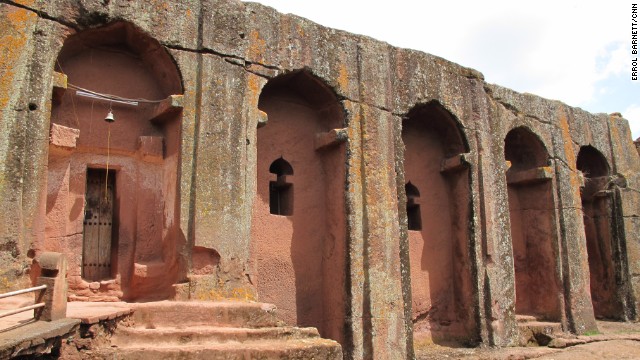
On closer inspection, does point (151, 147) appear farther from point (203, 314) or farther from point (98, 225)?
point (203, 314)

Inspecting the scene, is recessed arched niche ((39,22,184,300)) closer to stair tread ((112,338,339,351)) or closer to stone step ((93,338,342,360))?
stair tread ((112,338,339,351))

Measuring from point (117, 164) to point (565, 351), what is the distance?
24.4 feet

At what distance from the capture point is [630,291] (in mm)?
13594

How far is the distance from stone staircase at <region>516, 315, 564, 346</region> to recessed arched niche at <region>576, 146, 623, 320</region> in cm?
274

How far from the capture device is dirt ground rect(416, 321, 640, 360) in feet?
32.8

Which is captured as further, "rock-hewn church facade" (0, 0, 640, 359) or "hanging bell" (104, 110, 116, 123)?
"hanging bell" (104, 110, 116, 123)

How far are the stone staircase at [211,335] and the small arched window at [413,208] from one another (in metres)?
4.24

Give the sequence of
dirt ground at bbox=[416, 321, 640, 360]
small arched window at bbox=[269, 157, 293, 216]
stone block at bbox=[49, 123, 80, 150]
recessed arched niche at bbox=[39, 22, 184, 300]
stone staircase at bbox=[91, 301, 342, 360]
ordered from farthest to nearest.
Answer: dirt ground at bbox=[416, 321, 640, 360] → small arched window at bbox=[269, 157, 293, 216] → recessed arched niche at bbox=[39, 22, 184, 300] → stone block at bbox=[49, 123, 80, 150] → stone staircase at bbox=[91, 301, 342, 360]

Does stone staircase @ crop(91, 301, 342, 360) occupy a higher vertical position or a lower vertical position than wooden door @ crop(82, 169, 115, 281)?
lower

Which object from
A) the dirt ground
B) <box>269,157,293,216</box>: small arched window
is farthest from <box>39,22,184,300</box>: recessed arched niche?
the dirt ground

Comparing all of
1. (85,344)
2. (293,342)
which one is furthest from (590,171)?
(85,344)

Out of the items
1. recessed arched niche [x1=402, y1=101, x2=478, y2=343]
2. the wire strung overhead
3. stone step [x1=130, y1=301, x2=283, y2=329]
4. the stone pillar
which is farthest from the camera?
recessed arched niche [x1=402, y1=101, x2=478, y2=343]

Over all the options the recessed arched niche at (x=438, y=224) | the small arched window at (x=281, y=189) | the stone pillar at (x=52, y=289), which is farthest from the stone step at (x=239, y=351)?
the recessed arched niche at (x=438, y=224)

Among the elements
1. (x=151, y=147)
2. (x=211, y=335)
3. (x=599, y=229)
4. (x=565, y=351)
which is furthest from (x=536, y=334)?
(x=151, y=147)
